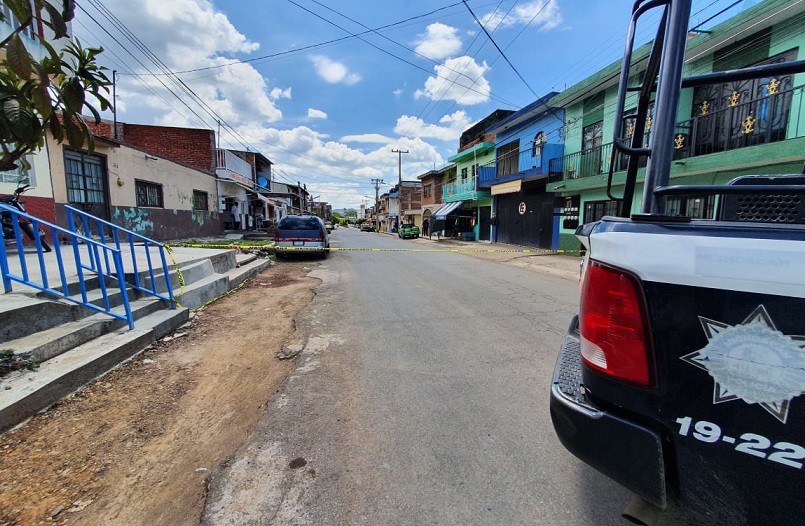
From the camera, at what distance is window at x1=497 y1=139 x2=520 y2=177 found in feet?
70.0

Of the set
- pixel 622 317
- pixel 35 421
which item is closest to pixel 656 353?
pixel 622 317

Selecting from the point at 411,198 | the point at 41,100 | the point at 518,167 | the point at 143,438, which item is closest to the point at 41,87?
the point at 41,100

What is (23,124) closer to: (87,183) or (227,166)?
(87,183)

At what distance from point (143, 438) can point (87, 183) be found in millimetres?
12191

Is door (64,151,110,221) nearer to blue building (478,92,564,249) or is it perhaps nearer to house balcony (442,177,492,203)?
blue building (478,92,564,249)

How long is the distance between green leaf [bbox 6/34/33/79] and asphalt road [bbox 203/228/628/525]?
2.37 metres

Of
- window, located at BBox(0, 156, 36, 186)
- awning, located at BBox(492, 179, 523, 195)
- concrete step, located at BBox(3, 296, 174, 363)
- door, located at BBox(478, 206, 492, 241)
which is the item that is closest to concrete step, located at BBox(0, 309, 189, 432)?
concrete step, located at BBox(3, 296, 174, 363)

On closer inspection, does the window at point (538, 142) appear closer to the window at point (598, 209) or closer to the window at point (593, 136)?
the window at point (593, 136)

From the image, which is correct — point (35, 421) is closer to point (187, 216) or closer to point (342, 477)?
point (342, 477)

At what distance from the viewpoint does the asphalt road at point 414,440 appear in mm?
2047

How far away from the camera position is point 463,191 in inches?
1140

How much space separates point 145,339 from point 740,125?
13.7m

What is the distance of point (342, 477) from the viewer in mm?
2275

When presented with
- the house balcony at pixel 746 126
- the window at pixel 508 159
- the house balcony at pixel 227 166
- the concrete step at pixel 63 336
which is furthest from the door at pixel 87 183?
the window at pixel 508 159
